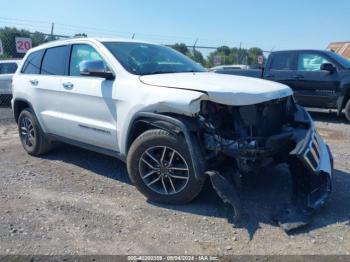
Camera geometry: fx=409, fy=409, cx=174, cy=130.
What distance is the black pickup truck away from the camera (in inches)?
367

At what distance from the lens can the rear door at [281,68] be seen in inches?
398

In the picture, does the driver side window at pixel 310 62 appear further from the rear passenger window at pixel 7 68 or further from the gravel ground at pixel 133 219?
the rear passenger window at pixel 7 68

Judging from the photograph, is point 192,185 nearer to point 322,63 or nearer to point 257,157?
point 257,157

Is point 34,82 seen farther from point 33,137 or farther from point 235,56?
point 235,56

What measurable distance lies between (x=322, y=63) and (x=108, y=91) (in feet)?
21.6

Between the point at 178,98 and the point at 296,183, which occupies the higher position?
the point at 178,98

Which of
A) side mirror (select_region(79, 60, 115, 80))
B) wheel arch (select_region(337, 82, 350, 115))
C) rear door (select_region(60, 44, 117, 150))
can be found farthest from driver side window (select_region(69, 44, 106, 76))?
wheel arch (select_region(337, 82, 350, 115))

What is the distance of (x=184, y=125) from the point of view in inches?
155

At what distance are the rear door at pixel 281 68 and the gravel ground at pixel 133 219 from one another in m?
4.72

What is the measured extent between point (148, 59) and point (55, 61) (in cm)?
154

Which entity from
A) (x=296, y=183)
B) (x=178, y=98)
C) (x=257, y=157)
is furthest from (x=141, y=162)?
(x=296, y=183)

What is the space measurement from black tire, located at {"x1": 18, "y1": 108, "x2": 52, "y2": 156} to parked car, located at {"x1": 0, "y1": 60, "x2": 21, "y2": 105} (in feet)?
25.9

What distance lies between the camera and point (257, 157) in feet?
13.1

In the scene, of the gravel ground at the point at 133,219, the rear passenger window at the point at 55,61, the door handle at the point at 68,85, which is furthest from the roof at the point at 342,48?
the door handle at the point at 68,85
